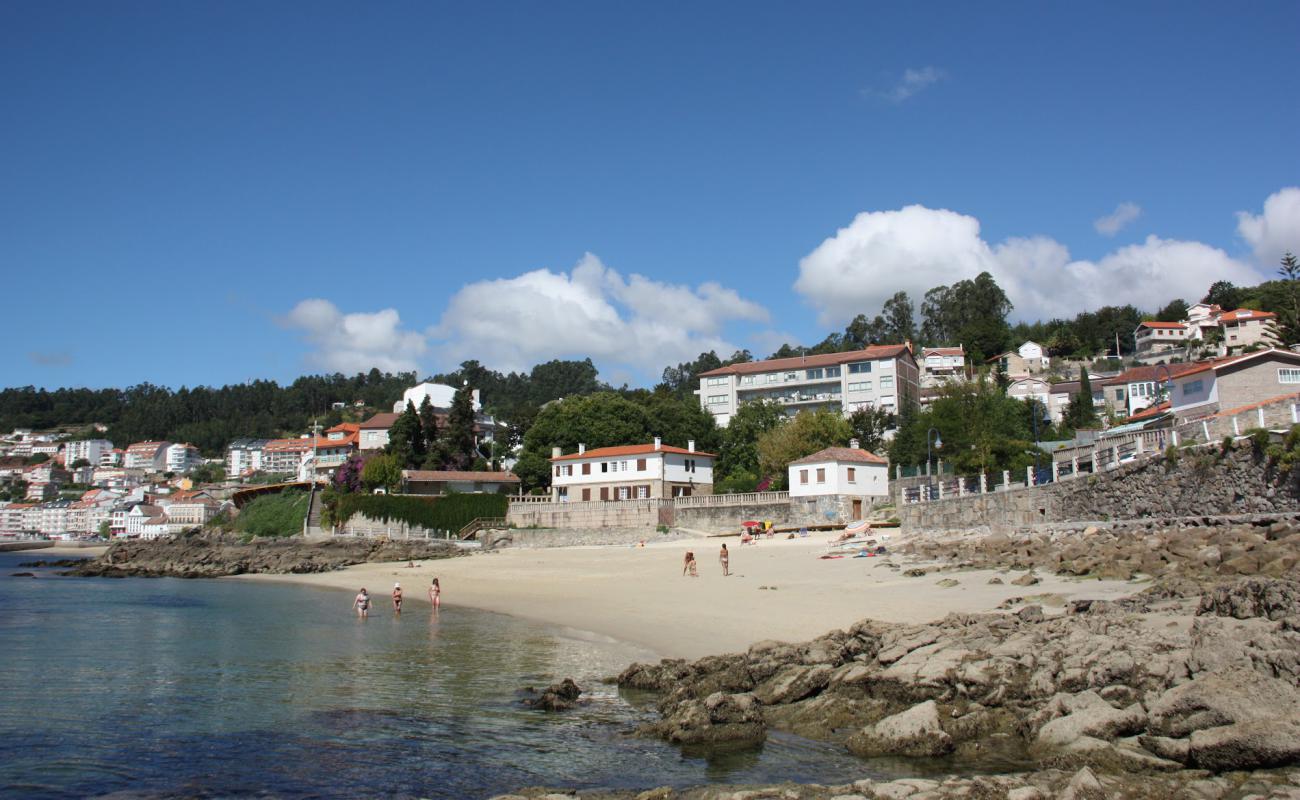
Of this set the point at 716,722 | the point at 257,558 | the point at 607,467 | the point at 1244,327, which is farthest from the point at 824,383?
the point at 716,722

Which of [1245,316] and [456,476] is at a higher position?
[1245,316]

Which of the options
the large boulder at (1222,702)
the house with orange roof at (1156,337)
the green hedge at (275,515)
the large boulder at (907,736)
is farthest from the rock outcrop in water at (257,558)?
the house with orange roof at (1156,337)

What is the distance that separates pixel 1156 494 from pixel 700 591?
14.6m

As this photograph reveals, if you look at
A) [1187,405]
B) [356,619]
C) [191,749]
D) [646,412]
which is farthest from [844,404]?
[191,749]

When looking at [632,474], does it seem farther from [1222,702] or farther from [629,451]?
[1222,702]

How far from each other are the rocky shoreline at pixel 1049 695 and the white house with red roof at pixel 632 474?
47.0 m

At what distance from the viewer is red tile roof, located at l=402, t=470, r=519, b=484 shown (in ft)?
245

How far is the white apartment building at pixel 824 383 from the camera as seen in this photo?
9712 centimetres

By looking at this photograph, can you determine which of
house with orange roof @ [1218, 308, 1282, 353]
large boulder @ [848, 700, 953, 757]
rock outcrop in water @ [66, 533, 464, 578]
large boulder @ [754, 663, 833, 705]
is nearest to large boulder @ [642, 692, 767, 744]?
large boulder @ [754, 663, 833, 705]

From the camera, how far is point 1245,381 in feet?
132

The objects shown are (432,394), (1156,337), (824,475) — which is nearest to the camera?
(824,475)

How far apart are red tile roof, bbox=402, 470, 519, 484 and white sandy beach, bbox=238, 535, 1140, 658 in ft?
70.6

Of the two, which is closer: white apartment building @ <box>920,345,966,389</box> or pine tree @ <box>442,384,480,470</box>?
pine tree @ <box>442,384,480,470</box>

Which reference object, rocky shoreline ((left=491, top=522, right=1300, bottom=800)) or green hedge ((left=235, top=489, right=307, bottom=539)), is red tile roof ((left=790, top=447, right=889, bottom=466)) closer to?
rocky shoreline ((left=491, top=522, right=1300, bottom=800))
